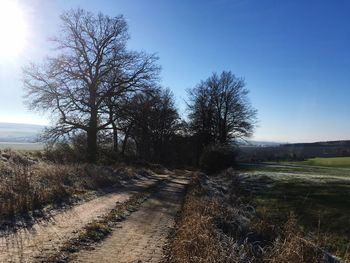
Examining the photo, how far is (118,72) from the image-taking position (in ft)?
134

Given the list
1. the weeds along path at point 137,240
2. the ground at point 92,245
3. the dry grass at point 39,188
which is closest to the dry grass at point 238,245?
the weeds along path at point 137,240

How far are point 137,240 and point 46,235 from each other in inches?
84.6

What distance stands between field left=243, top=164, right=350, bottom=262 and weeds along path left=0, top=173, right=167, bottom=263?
600cm

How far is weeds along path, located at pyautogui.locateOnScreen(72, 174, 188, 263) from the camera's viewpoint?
9.08m

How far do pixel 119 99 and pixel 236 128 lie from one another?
29.8 meters

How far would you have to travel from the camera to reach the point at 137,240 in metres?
10.9

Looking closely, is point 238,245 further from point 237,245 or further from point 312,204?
point 312,204

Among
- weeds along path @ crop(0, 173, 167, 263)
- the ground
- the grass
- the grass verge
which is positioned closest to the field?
the grass

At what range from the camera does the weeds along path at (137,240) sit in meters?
9.08

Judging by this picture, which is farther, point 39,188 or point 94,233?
point 39,188

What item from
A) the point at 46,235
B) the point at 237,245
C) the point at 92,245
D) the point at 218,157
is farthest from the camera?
the point at 218,157

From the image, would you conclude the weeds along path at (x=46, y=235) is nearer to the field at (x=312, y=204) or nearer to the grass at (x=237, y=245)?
the grass at (x=237, y=245)

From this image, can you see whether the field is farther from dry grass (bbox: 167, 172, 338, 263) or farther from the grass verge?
the grass verge

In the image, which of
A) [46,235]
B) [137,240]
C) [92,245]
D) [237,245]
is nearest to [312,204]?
[137,240]
